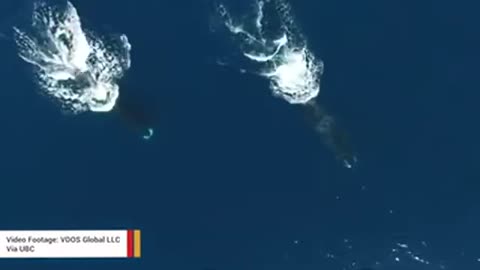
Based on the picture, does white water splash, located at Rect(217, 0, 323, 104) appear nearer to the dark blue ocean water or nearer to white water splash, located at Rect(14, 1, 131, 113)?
the dark blue ocean water

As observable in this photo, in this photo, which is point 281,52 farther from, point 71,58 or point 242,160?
point 71,58

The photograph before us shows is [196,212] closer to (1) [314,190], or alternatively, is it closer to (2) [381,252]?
(1) [314,190]

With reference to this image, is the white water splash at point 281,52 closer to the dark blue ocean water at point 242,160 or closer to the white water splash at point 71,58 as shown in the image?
the dark blue ocean water at point 242,160

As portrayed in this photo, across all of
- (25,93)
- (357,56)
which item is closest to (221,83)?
(357,56)

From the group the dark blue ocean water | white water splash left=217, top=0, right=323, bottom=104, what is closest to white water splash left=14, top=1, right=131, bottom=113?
the dark blue ocean water

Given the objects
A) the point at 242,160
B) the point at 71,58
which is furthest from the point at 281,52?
the point at 71,58

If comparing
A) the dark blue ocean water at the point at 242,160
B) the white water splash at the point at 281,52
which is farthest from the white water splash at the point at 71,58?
the white water splash at the point at 281,52
